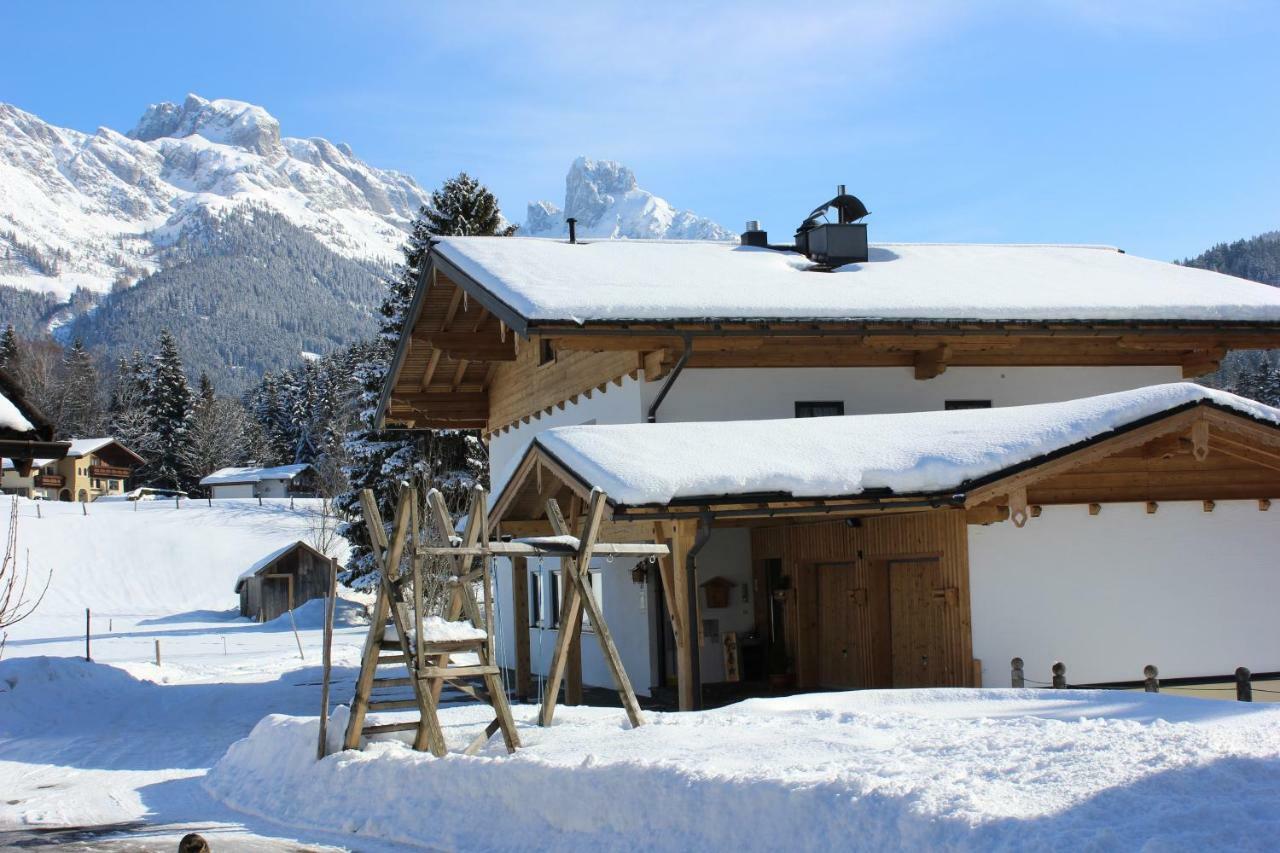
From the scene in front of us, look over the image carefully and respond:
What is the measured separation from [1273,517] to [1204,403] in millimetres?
2536

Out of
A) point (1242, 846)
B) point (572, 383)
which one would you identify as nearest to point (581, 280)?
point (572, 383)

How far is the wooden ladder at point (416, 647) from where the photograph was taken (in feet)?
36.9

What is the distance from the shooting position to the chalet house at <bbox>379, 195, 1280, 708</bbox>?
14398 millimetres

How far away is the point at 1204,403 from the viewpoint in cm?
1438

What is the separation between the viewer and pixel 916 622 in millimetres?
16203

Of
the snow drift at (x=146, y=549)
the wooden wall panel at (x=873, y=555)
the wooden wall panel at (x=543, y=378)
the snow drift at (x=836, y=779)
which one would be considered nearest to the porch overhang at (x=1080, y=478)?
the wooden wall panel at (x=873, y=555)

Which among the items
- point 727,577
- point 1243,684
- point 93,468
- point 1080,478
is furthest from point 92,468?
point 1243,684

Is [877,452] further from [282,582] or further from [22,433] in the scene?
[282,582]

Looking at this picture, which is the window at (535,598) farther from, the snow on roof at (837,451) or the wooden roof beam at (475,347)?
the snow on roof at (837,451)

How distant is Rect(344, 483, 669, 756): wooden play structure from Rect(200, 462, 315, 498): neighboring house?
252 feet

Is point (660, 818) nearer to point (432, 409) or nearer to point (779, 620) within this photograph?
point (779, 620)

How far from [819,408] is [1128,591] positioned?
5319 millimetres

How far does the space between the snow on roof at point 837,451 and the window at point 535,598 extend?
25.7 feet

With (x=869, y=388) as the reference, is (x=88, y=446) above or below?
above
